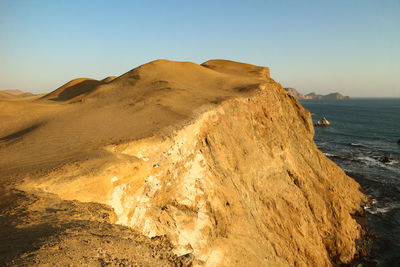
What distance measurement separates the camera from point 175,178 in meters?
9.55

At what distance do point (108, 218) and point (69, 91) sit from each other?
21350 mm

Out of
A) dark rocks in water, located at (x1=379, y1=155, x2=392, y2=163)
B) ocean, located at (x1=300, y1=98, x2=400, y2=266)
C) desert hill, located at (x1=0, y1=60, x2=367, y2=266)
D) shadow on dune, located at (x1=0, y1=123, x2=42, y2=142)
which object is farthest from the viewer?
dark rocks in water, located at (x1=379, y1=155, x2=392, y2=163)

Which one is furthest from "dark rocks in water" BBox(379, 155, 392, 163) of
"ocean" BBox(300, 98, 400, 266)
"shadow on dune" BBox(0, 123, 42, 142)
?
"shadow on dune" BBox(0, 123, 42, 142)

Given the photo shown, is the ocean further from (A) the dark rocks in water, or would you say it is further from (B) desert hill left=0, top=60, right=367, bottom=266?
(B) desert hill left=0, top=60, right=367, bottom=266

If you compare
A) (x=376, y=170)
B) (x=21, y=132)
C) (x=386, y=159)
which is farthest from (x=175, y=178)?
(x=386, y=159)

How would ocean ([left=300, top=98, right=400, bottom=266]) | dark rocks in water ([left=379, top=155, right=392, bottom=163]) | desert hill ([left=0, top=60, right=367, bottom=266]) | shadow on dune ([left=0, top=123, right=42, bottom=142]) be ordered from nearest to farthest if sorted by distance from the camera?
desert hill ([left=0, top=60, right=367, bottom=266]) < shadow on dune ([left=0, top=123, right=42, bottom=142]) < ocean ([left=300, top=98, right=400, bottom=266]) < dark rocks in water ([left=379, top=155, right=392, bottom=163])

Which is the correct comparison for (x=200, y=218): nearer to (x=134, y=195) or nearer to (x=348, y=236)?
(x=134, y=195)

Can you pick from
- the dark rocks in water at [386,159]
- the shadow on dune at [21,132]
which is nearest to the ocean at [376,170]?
the dark rocks in water at [386,159]

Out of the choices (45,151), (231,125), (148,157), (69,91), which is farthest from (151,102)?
(69,91)

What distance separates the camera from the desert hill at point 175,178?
517 centimetres

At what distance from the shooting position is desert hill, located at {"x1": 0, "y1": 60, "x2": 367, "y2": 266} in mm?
5168

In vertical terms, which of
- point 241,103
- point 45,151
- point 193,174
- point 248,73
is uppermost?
point 248,73

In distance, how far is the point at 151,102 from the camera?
531 inches

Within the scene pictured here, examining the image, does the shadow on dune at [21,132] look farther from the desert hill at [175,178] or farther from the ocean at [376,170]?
the ocean at [376,170]
